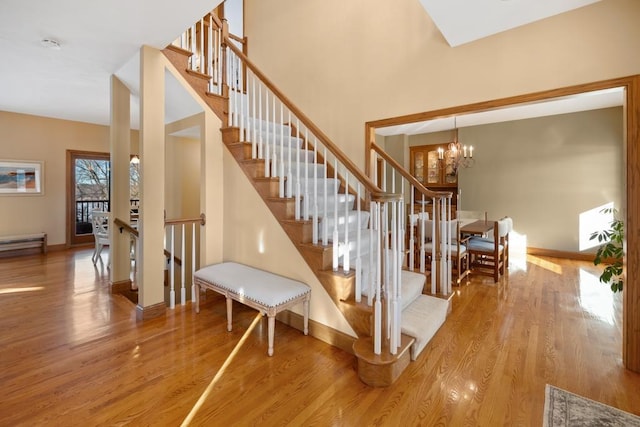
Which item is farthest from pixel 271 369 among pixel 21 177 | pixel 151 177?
pixel 21 177

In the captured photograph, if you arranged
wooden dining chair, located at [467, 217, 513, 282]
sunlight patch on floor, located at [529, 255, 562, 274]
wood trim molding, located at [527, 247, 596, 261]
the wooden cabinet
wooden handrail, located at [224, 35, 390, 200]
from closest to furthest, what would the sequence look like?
wooden handrail, located at [224, 35, 390, 200], wooden dining chair, located at [467, 217, 513, 282], sunlight patch on floor, located at [529, 255, 562, 274], wood trim molding, located at [527, 247, 596, 261], the wooden cabinet

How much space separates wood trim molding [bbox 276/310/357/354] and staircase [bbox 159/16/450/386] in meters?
0.16

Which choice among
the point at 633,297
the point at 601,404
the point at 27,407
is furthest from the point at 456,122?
the point at 27,407

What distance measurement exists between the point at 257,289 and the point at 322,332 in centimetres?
68

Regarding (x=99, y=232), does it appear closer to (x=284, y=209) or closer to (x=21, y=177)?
(x=21, y=177)

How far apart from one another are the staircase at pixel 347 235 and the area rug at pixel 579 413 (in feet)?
2.69

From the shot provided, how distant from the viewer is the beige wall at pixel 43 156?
5.43 m

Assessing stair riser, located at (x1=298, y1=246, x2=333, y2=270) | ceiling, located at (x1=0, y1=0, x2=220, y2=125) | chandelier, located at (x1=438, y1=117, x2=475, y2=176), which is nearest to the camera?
ceiling, located at (x1=0, y1=0, x2=220, y2=125)

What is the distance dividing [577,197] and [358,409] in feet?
19.7

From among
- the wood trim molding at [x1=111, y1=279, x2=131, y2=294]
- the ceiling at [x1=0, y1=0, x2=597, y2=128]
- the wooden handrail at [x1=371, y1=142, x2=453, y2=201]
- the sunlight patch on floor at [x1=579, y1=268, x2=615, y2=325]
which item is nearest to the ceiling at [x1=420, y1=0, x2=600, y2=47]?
the ceiling at [x1=0, y1=0, x2=597, y2=128]

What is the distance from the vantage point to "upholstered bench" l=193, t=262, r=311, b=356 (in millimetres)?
2336

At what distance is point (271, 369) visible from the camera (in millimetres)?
2109

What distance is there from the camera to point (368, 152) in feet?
11.5

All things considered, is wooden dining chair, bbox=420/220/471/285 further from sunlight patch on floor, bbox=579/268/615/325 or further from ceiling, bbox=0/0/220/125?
ceiling, bbox=0/0/220/125
